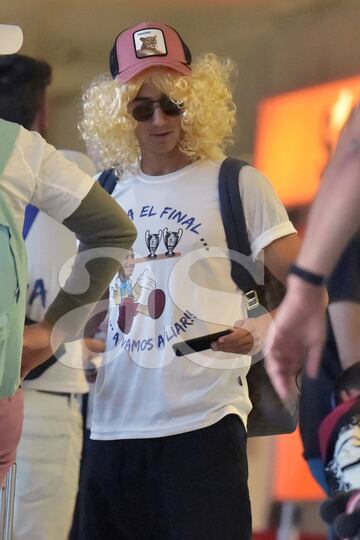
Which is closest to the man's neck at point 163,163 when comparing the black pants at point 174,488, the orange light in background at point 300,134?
the orange light in background at point 300,134

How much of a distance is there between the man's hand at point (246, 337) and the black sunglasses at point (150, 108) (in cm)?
31

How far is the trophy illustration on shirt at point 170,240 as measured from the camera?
1.42 meters

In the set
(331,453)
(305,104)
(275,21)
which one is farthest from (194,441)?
(275,21)

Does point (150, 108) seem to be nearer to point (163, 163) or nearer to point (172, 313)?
point (163, 163)

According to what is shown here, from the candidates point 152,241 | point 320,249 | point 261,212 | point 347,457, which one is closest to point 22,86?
point 152,241

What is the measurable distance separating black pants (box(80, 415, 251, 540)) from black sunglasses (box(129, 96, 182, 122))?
0.43 metres

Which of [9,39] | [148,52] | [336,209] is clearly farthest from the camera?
[9,39]

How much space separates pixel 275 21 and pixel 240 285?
1.29 feet

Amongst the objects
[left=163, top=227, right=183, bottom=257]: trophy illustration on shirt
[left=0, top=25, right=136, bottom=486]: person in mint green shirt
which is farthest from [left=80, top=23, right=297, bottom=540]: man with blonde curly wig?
[left=0, top=25, right=136, bottom=486]: person in mint green shirt

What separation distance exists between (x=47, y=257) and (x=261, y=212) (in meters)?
0.38

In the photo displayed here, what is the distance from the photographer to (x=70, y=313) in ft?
4.54

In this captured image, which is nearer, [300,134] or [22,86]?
[300,134]

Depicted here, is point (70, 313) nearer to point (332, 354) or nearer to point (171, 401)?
point (171, 401)

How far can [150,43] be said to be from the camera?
4.76 feet
